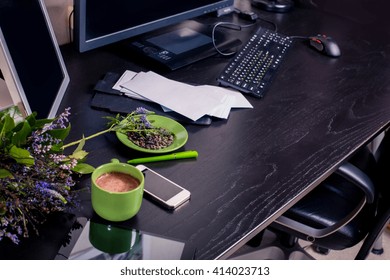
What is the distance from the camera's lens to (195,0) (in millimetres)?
1491

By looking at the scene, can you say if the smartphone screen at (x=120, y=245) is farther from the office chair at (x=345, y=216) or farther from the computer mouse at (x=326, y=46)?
the computer mouse at (x=326, y=46)

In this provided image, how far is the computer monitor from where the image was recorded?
0.84 meters

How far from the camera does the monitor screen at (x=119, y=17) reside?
1146mm

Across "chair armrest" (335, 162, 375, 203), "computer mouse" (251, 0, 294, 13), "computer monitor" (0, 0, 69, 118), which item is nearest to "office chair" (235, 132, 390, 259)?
"chair armrest" (335, 162, 375, 203)

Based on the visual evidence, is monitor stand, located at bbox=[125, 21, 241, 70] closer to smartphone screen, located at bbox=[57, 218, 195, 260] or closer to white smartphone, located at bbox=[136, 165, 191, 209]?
white smartphone, located at bbox=[136, 165, 191, 209]

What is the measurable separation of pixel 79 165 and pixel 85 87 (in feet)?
1.32

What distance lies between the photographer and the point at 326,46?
1.58 m

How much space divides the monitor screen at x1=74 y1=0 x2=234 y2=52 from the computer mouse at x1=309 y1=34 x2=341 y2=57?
43 cm

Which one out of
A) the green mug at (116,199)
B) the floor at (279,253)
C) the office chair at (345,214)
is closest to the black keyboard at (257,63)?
the office chair at (345,214)

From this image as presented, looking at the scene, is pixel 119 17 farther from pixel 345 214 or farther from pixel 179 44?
pixel 345 214

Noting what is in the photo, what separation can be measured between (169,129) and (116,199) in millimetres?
312

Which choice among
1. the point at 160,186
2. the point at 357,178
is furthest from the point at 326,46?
the point at 160,186
